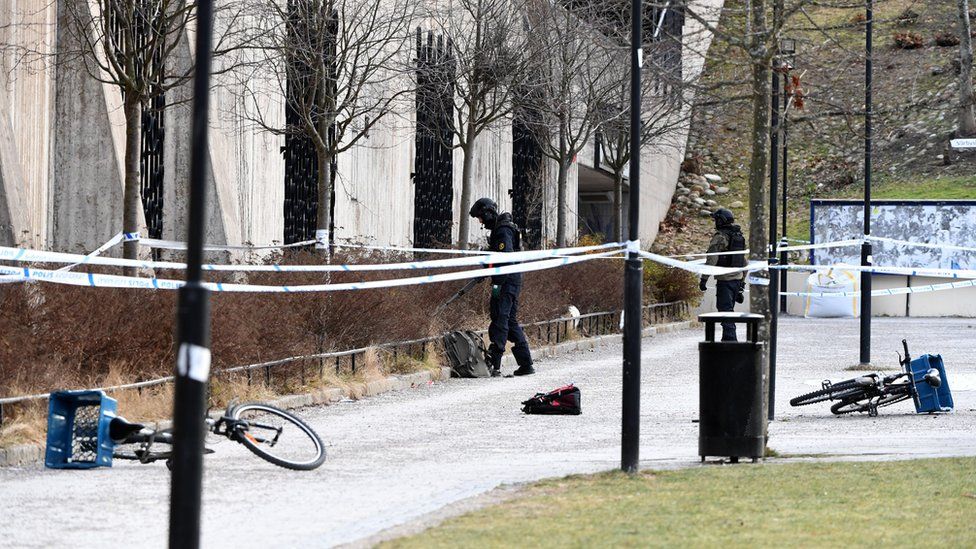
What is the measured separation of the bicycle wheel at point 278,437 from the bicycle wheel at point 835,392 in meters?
5.84

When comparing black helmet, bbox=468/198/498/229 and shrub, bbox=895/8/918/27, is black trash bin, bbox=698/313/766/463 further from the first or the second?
black helmet, bbox=468/198/498/229

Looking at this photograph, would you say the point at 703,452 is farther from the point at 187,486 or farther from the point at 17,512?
the point at 187,486

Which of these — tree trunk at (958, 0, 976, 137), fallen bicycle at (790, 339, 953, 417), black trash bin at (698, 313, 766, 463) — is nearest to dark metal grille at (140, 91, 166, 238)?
fallen bicycle at (790, 339, 953, 417)

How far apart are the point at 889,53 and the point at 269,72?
171 feet

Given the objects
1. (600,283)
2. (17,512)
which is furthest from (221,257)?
(17,512)

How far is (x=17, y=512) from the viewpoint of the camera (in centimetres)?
780

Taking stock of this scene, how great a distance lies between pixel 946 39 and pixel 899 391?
55880 millimetres

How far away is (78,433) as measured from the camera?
9.67 meters

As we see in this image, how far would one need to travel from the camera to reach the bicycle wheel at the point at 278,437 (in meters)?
9.45

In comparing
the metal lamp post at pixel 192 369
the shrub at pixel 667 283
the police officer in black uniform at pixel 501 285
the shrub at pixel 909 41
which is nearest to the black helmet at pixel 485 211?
the police officer in black uniform at pixel 501 285

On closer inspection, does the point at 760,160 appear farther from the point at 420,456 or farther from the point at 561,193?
the point at 561,193

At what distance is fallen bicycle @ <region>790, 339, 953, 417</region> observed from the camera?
45.3 feet

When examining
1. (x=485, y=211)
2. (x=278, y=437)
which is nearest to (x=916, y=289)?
(x=485, y=211)

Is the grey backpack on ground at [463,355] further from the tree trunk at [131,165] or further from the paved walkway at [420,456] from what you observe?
the tree trunk at [131,165]
